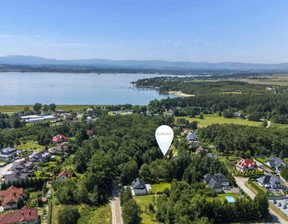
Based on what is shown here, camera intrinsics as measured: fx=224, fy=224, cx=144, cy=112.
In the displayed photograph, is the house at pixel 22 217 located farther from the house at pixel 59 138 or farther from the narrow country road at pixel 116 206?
the house at pixel 59 138

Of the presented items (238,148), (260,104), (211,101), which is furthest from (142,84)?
(238,148)

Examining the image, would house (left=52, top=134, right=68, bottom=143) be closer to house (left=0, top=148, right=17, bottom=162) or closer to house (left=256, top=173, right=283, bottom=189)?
house (left=0, top=148, right=17, bottom=162)

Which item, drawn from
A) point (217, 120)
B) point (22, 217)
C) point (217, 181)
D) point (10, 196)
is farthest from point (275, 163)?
point (10, 196)

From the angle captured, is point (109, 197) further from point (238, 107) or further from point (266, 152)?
point (238, 107)

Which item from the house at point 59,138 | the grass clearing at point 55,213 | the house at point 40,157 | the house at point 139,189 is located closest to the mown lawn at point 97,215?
the grass clearing at point 55,213

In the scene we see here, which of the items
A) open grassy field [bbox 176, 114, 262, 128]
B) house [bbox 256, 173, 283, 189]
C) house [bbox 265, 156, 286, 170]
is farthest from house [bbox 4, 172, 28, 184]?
open grassy field [bbox 176, 114, 262, 128]
